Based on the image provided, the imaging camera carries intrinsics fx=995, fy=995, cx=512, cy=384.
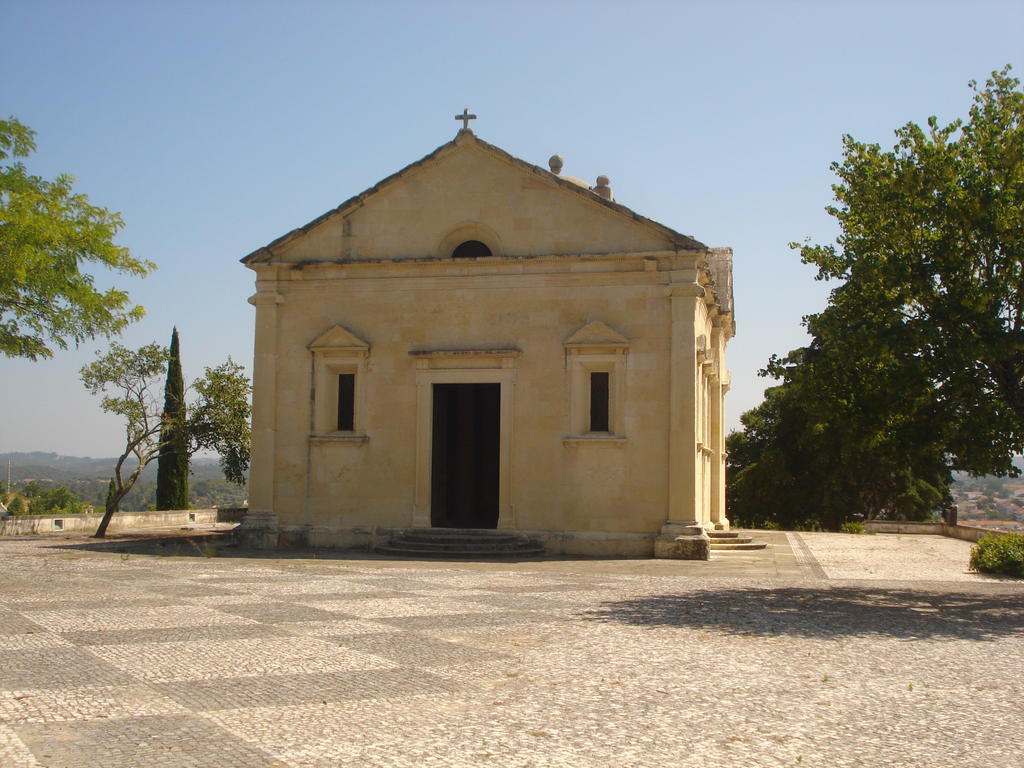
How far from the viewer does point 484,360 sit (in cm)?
2203

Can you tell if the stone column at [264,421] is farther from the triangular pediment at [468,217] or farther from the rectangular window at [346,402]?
the rectangular window at [346,402]

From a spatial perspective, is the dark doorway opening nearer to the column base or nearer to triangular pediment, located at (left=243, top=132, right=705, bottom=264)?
triangular pediment, located at (left=243, top=132, right=705, bottom=264)

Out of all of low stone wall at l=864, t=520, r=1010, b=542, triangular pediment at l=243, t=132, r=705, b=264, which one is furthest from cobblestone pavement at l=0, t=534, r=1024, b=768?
low stone wall at l=864, t=520, r=1010, b=542

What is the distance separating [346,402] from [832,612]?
1331 centimetres

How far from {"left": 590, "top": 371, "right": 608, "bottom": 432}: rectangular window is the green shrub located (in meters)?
7.88

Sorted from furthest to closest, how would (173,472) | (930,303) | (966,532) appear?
(173,472) < (966,532) < (930,303)

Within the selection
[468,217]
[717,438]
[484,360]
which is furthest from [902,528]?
[468,217]

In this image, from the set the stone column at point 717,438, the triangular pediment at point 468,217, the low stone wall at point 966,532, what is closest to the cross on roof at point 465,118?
the triangular pediment at point 468,217

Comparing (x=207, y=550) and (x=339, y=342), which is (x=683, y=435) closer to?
(x=339, y=342)

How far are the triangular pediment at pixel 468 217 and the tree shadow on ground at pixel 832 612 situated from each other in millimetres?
9208

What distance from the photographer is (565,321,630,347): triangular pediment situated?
69.9 ft

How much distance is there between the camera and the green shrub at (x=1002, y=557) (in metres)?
18.9

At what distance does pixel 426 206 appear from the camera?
74.7ft

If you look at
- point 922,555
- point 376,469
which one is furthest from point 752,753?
point 922,555
